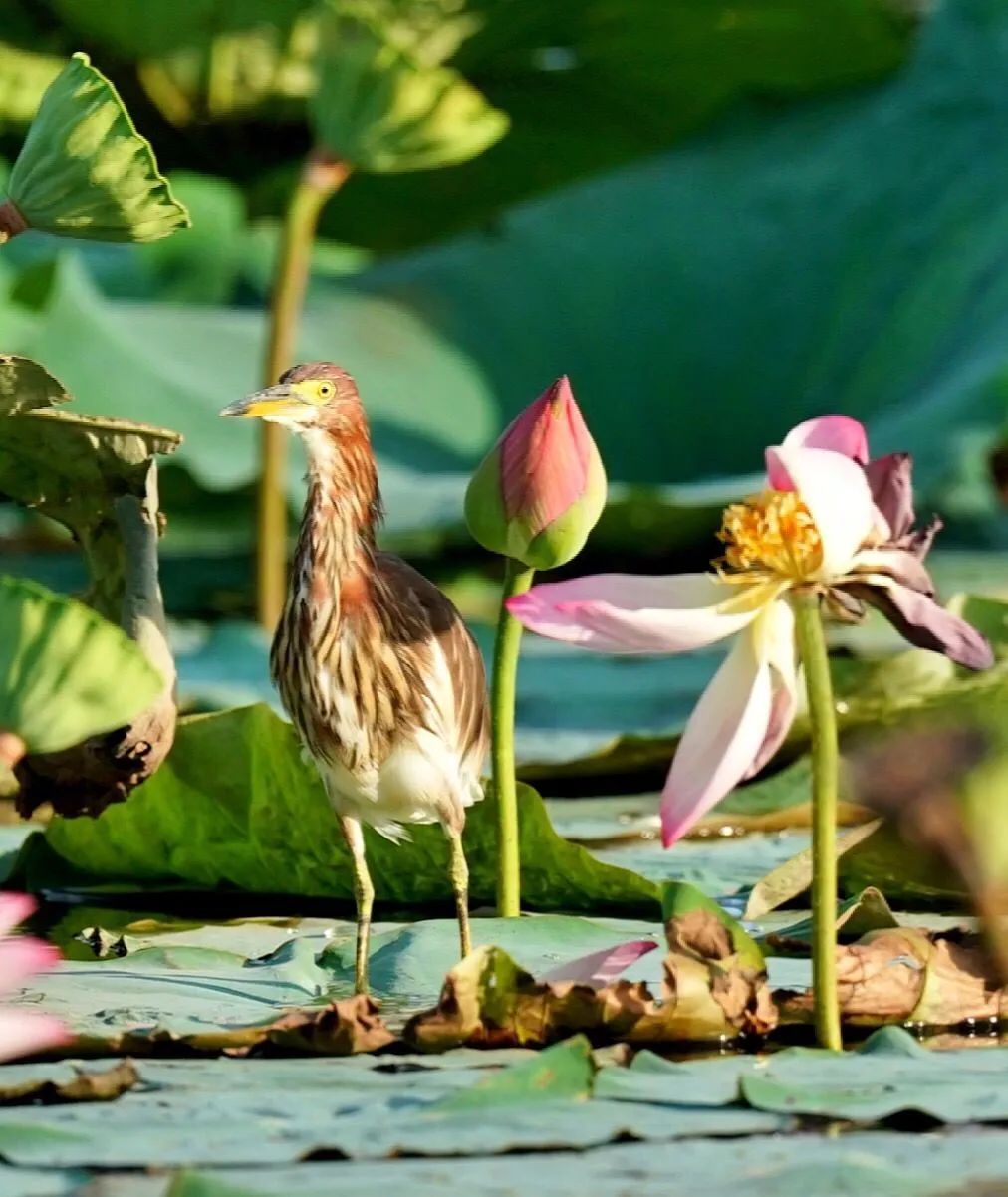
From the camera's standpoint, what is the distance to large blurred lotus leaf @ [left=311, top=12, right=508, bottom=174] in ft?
13.6

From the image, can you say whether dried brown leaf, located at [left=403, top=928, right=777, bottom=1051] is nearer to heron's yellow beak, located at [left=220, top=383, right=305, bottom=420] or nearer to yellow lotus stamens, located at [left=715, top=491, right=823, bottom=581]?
yellow lotus stamens, located at [left=715, top=491, right=823, bottom=581]

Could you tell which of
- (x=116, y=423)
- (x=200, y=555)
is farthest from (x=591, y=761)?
(x=200, y=555)

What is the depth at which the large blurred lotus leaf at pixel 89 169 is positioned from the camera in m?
1.85

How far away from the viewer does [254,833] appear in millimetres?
2555

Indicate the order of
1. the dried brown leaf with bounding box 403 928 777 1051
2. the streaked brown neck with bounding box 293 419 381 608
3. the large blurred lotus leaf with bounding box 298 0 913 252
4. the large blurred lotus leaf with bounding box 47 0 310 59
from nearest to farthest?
the dried brown leaf with bounding box 403 928 777 1051 < the streaked brown neck with bounding box 293 419 381 608 < the large blurred lotus leaf with bounding box 47 0 310 59 < the large blurred lotus leaf with bounding box 298 0 913 252

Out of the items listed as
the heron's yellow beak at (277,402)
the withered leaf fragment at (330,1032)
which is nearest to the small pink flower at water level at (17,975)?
the withered leaf fragment at (330,1032)

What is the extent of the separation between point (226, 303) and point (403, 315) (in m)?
0.65

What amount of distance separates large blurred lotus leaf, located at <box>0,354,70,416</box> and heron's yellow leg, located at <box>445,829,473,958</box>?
571 millimetres

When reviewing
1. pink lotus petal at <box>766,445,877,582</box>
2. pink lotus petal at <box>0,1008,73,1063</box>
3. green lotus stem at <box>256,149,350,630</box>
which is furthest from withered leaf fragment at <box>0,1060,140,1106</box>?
green lotus stem at <box>256,149,350,630</box>

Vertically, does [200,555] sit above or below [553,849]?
above

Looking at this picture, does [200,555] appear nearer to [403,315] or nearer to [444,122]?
[403,315]

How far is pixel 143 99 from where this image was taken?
18.1 ft

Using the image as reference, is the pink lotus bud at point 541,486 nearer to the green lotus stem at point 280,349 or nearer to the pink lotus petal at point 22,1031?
the pink lotus petal at point 22,1031

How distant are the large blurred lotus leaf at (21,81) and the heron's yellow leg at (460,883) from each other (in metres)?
3.19
